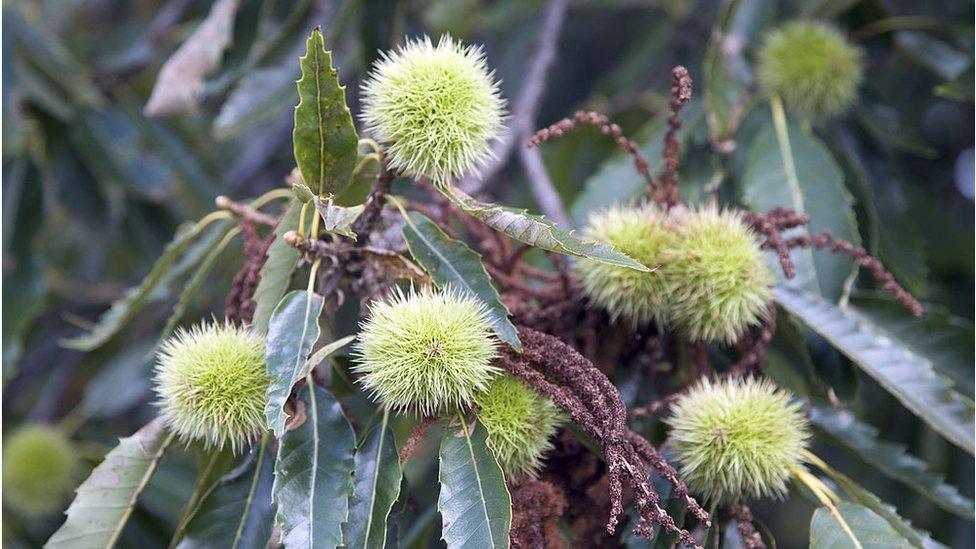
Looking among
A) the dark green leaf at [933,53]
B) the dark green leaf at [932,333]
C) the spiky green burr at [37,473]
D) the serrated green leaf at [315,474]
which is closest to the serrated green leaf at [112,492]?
the serrated green leaf at [315,474]

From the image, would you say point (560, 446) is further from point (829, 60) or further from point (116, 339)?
point (116, 339)

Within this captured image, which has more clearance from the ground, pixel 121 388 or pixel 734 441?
pixel 121 388

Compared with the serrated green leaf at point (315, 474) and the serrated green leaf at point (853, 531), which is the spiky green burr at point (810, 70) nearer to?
the serrated green leaf at point (853, 531)

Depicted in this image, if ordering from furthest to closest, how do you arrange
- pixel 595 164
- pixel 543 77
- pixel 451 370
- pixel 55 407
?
pixel 55 407, pixel 595 164, pixel 543 77, pixel 451 370

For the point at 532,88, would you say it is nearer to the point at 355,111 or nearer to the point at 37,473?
the point at 355,111

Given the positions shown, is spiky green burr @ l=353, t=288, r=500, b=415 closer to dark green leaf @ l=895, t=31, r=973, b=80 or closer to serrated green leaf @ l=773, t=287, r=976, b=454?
serrated green leaf @ l=773, t=287, r=976, b=454

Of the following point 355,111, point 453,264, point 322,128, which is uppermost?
point 355,111

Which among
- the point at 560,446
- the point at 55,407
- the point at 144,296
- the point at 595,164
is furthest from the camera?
the point at 55,407

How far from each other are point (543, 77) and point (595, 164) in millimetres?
284

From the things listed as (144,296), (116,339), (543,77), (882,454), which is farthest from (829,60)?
(116,339)

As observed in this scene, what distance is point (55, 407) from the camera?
2.39 metres

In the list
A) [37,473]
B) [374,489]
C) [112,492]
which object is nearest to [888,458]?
[374,489]

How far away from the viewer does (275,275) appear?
0.98 metres

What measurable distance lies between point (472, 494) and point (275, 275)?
12.1 inches
